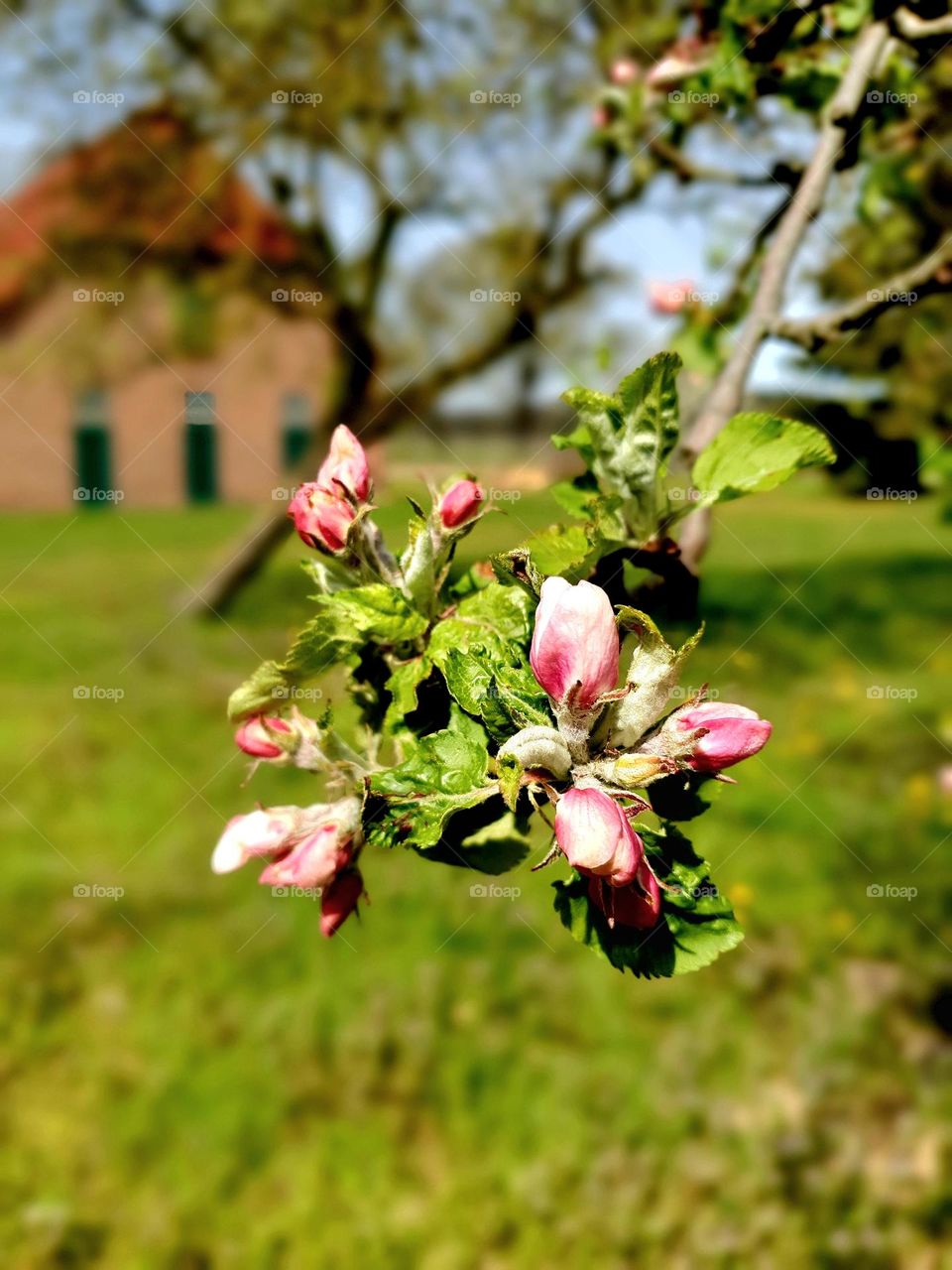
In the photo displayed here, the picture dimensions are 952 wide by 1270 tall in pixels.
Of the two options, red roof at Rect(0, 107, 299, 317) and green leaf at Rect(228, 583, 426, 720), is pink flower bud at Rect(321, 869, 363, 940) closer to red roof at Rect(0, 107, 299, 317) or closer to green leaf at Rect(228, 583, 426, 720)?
green leaf at Rect(228, 583, 426, 720)

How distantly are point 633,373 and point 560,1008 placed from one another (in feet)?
8.69

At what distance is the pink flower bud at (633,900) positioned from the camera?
0.68m

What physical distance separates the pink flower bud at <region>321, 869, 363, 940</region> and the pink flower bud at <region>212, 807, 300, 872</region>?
0.05 meters

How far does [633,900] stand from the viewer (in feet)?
2.25

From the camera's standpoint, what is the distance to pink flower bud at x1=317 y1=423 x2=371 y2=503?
820 mm

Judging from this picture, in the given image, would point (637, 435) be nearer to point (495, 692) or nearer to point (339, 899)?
point (495, 692)

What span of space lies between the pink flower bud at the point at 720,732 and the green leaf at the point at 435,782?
0.12 meters

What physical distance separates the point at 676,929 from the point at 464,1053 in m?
2.42

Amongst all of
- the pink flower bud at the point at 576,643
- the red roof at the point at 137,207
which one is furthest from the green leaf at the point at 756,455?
the red roof at the point at 137,207

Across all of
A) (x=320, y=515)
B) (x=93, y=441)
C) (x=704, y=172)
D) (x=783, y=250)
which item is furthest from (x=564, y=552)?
(x=93, y=441)

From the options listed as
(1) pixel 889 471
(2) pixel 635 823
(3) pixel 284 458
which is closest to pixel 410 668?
(2) pixel 635 823

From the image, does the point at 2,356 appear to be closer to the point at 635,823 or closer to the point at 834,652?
the point at 834,652

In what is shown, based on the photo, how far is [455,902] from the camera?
11.7ft

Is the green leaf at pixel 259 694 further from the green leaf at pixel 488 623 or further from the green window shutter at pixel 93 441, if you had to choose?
the green window shutter at pixel 93 441
